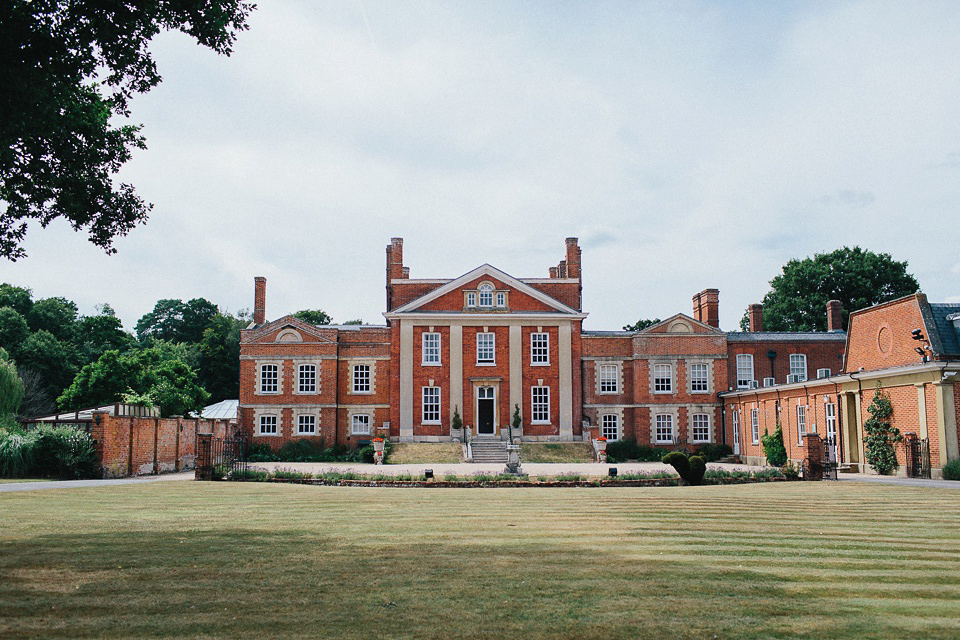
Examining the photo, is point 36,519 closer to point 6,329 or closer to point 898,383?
point 898,383

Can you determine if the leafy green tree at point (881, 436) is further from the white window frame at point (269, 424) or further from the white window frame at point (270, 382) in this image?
the white window frame at point (270, 382)

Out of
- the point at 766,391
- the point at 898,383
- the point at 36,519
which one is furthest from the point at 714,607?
the point at 766,391

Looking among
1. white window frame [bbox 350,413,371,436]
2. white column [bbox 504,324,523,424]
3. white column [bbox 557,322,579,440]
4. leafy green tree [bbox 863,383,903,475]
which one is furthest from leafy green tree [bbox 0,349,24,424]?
leafy green tree [bbox 863,383,903,475]

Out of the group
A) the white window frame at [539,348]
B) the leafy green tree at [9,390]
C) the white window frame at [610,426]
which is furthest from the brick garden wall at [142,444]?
the white window frame at [610,426]

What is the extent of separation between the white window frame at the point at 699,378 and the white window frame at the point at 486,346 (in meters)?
10.9

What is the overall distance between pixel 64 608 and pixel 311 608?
2068mm

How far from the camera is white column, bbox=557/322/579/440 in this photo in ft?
139

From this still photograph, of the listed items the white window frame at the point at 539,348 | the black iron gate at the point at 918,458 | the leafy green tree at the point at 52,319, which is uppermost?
the leafy green tree at the point at 52,319

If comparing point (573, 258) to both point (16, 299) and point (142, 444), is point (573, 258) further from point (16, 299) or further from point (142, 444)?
point (16, 299)

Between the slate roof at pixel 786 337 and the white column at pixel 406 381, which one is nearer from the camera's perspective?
the white column at pixel 406 381

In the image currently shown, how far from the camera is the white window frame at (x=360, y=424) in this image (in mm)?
42938

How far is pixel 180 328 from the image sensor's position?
7819cm

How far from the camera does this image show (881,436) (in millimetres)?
25531

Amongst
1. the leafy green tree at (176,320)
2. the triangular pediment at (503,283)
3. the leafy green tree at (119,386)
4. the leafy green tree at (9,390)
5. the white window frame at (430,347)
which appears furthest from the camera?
the leafy green tree at (176,320)
